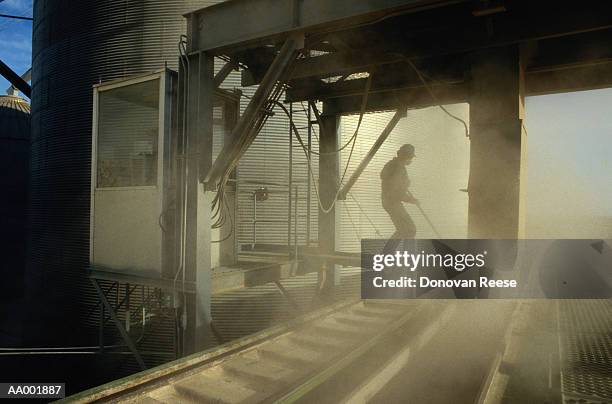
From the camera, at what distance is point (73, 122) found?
8.98 metres

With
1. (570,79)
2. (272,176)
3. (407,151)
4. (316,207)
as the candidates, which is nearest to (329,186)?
(407,151)

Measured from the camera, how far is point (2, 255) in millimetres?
14266

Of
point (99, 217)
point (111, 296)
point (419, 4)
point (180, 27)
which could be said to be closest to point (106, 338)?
point (111, 296)

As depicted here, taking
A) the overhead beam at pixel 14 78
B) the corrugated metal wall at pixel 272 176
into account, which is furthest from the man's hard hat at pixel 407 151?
the overhead beam at pixel 14 78

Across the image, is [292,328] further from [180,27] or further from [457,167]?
[457,167]

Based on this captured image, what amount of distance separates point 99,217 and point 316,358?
3589mm

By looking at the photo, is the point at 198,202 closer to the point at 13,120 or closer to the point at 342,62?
the point at 342,62

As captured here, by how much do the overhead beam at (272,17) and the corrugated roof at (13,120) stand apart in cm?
1437

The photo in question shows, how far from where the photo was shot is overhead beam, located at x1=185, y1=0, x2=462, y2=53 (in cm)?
358

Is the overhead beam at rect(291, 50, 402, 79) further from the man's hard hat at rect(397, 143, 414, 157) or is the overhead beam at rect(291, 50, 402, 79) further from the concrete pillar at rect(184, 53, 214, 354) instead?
the man's hard hat at rect(397, 143, 414, 157)

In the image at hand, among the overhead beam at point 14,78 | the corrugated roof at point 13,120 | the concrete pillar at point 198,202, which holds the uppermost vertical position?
the overhead beam at point 14,78

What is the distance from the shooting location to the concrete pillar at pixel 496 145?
420cm

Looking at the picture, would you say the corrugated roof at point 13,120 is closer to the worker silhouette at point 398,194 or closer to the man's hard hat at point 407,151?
the worker silhouette at point 398,194

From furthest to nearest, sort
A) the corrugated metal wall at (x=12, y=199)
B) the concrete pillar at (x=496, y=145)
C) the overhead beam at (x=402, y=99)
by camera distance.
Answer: the corrugated metal wall at (x=12, y=199)
the overhead beam at (x=402, y=99)
the concrete pillar at (x=496, y=145)
